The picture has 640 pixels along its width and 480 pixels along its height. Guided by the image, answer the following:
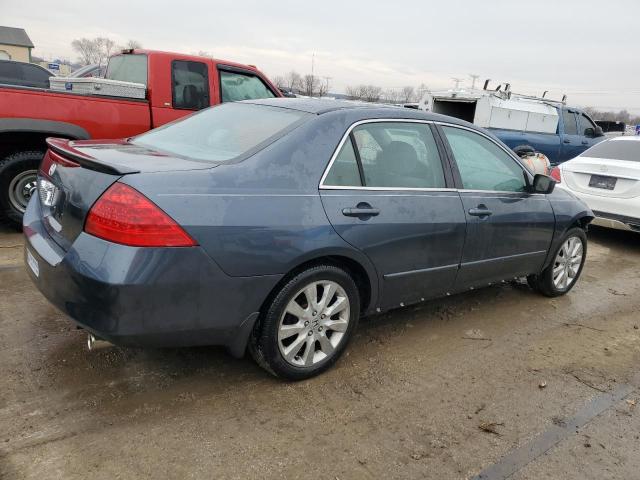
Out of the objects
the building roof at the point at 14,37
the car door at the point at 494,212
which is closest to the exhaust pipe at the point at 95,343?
the car door at the point at 494,212

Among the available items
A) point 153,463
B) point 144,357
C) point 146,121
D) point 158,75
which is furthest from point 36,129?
point 153,463

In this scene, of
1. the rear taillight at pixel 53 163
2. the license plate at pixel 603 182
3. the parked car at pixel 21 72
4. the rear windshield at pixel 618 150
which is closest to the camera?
the rear taillight at pixel 53 163

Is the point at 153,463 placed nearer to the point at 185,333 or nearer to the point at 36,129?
the point at 185,333

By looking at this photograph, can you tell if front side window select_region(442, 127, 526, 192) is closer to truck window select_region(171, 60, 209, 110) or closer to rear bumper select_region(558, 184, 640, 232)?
rear bumper select_region(558, 184, 640, 232)

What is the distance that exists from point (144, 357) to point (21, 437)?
889mm

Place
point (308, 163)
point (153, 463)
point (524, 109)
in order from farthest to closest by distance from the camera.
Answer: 1. point (524, 109)
2. point (308, 163)
3. point (153, 463)

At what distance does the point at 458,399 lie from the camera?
3.09 m

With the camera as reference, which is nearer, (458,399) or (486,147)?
(458,399)

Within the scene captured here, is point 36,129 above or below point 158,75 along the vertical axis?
below

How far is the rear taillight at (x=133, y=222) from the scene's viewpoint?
2.36 meters

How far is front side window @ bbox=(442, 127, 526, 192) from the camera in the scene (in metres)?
3.84

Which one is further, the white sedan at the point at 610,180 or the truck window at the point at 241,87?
the white sedan at the point at 610,180

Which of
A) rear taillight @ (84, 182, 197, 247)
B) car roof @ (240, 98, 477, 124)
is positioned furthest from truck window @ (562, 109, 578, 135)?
rear taillight @ (84, 182, 197, 247)

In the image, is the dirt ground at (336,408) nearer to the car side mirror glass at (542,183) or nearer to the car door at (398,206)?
the car door at (398,206)
